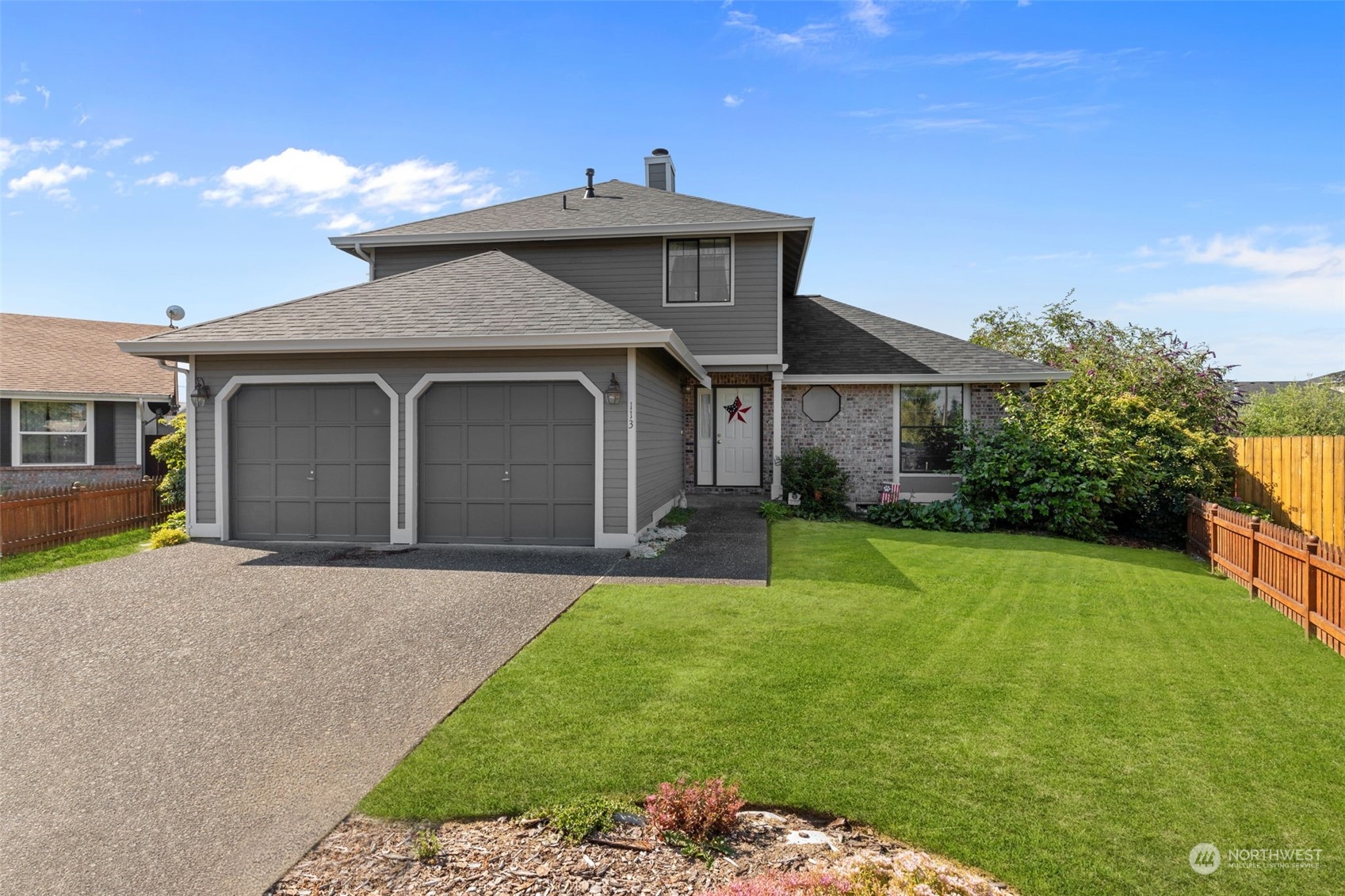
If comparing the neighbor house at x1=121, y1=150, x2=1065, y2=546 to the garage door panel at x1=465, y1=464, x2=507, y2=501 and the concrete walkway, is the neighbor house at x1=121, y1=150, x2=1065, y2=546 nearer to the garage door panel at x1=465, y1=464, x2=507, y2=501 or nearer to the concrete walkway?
the garage door panel at x1=465, y1=464, x2=507, y2=501

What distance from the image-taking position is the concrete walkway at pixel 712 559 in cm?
782

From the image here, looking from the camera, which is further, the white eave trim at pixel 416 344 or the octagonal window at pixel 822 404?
the octagonal window at pixel 822 404

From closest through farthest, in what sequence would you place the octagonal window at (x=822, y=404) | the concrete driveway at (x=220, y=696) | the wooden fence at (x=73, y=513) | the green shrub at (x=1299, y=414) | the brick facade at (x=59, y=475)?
the concrete driveway at (x=220, y=696)
the wooden fence at (x=73, y=513)
the octagonal window at (x=822, y=404)
the brick facade at (x=59, y=475)
the green shrub at (x=1299, y=414)

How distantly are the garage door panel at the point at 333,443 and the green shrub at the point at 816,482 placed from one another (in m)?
7.73

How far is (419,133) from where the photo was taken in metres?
12.5

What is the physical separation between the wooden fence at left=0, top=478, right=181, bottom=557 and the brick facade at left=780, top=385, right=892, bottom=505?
12023 mm

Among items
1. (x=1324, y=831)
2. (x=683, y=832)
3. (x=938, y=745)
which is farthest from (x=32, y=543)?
(x=1324, y=831)

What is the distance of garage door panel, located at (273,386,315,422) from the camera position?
9.95 metres

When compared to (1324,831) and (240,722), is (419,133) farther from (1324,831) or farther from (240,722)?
(1324,831)

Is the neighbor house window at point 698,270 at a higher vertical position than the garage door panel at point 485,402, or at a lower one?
higher

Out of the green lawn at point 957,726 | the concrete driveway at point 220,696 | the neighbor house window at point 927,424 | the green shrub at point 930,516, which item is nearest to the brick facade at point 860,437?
the neighbor house window at point 927,424

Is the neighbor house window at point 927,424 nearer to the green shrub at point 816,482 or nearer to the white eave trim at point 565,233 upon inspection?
the green shrub at point 816,482

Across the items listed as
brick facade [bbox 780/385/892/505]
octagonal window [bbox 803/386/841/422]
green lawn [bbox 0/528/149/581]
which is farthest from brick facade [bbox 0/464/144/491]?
brick facade [bbox 780/385/892/505]

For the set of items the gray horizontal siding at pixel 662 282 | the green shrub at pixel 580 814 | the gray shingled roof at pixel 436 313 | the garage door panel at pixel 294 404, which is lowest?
the green shrub at pixel 580 814
